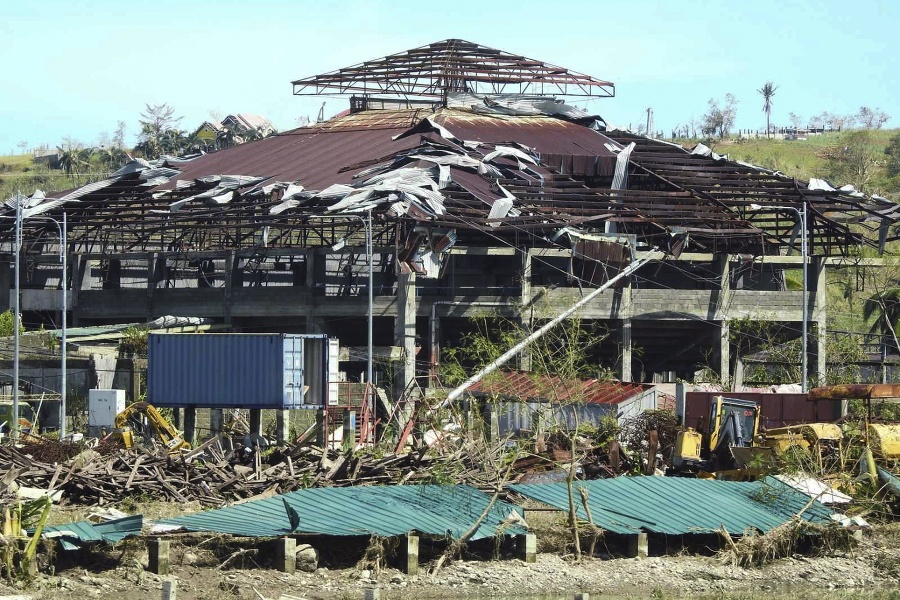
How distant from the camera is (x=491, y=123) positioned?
78.4m

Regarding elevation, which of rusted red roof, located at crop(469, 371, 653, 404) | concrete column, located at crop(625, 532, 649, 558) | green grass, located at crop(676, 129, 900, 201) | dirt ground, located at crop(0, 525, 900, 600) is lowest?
dirt ground, located at crop(0, 525, 900, 600)

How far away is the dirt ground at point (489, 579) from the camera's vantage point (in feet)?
89.4

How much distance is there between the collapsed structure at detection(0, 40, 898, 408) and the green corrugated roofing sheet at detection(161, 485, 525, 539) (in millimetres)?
25736

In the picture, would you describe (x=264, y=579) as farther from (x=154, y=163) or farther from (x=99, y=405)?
(x=154, y=163)

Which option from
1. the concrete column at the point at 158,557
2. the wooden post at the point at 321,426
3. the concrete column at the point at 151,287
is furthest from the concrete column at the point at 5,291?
the concrete column at the point at 158,557

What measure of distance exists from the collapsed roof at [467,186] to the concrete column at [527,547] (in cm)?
2926

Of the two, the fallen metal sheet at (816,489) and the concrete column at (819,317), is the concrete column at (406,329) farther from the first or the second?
the fallen metal sheet at (816,489)

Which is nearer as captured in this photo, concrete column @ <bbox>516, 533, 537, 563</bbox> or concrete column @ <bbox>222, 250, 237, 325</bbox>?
concrete column @ <bbox>516, 533, 537, 563</bbox>

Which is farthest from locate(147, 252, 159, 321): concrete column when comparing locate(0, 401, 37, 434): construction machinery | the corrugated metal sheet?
the corrugated metal sheet

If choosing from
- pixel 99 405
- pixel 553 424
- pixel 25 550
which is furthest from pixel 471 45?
pixel 25 550

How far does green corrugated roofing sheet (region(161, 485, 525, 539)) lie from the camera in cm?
2912

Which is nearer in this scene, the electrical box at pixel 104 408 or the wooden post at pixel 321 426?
the wooden post at pixel 321 426

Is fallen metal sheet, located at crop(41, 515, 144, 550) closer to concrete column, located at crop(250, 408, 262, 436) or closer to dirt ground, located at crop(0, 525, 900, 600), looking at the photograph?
dirt ground, located at crop(0, 525, 900, 600)

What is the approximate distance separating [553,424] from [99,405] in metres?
16.8
